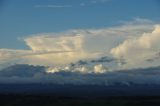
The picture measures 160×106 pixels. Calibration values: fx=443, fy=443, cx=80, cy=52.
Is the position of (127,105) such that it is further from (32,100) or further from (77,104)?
(32,100)

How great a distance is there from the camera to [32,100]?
163500mm

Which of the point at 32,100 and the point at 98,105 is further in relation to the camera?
the point at 32,100

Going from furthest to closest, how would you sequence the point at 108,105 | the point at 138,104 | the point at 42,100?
1. the point at 42,100
2. the point at 138,104
3. the point at 108,105

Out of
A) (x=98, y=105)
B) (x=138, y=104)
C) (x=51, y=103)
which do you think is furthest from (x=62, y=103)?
(x=138, y=104)

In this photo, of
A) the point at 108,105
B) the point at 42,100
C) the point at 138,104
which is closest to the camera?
the point at 108,105

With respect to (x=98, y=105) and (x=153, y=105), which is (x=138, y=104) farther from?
(x=98, y=105)

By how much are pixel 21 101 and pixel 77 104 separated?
87.4 ft

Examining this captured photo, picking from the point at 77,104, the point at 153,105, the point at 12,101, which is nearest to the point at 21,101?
the point at 12,101

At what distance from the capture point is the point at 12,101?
527 ft

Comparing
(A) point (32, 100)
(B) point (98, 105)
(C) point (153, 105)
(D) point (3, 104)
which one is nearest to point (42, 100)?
(A) point (32, 100)

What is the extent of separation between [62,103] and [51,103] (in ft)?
13.3

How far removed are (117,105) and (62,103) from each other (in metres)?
20.1

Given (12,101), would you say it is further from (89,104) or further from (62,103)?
(89,104)

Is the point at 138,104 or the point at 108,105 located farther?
the point at 138,104
